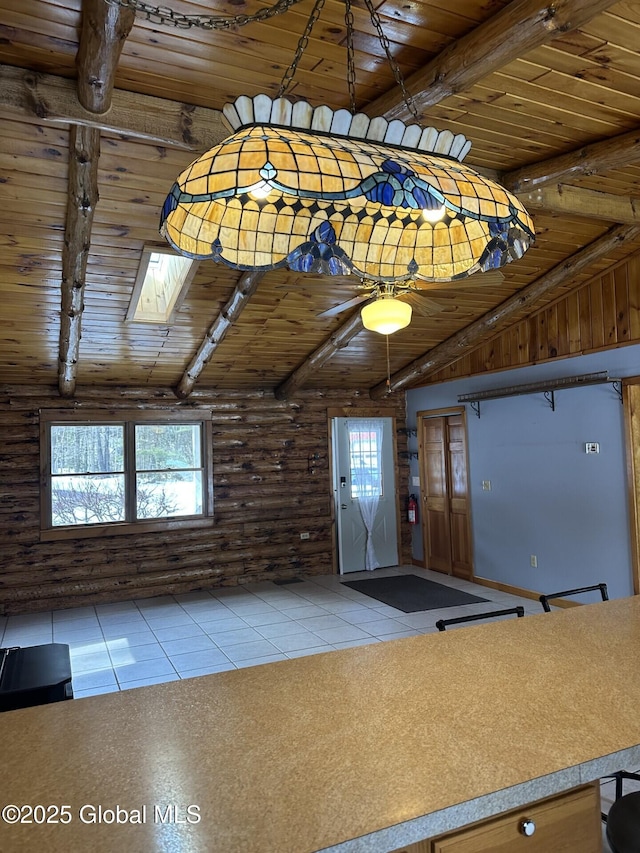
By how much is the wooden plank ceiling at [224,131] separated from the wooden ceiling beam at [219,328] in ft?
0.08

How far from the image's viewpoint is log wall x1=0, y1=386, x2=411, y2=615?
20.8ft

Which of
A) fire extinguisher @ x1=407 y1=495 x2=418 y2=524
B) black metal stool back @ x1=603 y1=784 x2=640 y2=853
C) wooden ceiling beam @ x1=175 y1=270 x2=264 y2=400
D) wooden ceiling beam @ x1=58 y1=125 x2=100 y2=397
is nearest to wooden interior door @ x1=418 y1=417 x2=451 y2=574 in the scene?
fire extinguisher @ x1=407 y1=495 x2=418 y2=524

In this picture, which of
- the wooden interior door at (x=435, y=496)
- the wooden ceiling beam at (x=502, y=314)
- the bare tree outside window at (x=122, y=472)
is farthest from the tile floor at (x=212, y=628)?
the wooden ceiling beam at (x=502, y=314)

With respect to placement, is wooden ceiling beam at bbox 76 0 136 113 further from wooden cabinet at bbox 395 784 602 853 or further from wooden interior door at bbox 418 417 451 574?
wooden interior door at bbox 418 417 451 574

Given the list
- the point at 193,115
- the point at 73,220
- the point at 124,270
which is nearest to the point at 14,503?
the point at 124,270

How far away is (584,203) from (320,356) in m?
3.01

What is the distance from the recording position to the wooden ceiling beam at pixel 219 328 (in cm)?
473

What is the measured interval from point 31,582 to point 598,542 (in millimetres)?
5628

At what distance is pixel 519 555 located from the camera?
648 cm

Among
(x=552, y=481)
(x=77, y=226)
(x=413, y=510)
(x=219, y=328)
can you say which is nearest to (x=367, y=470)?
(x=413, y=510)

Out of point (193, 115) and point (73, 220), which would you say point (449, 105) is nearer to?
point (193, 115)

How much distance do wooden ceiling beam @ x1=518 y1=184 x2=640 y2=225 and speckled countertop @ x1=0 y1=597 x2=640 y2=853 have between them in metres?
3.26

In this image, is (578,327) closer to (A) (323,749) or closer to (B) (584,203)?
(B) (584,203)

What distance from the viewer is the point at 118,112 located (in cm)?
298
